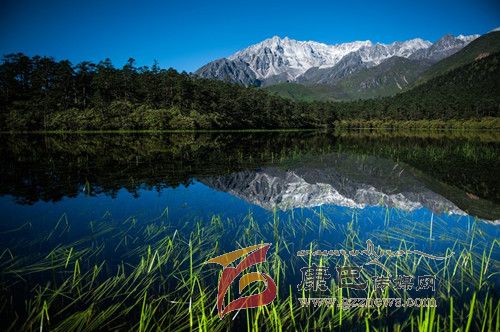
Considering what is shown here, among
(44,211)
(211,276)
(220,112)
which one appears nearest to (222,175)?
(44,211)

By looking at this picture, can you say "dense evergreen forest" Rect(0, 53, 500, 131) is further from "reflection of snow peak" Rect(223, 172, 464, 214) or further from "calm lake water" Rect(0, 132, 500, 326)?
"reflection of snow peak" Rect(223, 172, 464, 214)

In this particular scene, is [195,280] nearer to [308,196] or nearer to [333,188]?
[308,196]

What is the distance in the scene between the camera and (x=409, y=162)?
3123cm

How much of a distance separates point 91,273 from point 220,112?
348 ft

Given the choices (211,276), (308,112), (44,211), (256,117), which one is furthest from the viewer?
(308,112)

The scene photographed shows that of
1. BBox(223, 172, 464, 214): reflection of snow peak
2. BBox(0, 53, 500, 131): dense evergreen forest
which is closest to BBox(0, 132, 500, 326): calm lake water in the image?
BBox(223, 172, 464, 214): reflection of snow peak

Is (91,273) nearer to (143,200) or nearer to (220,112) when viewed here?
(143,200)

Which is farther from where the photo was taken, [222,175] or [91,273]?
[222,175]

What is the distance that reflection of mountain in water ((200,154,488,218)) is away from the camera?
1633 cm

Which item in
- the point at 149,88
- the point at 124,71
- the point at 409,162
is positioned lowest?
the point at 409,162

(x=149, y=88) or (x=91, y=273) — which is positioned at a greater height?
(x=149, y=88)

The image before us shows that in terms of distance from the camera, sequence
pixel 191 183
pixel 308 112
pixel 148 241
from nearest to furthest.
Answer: pixel 148 241, pixel 191 183, pixel 308 112

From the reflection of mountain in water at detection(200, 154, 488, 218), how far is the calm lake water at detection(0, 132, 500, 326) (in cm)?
7

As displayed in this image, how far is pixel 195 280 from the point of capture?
6.66 m
